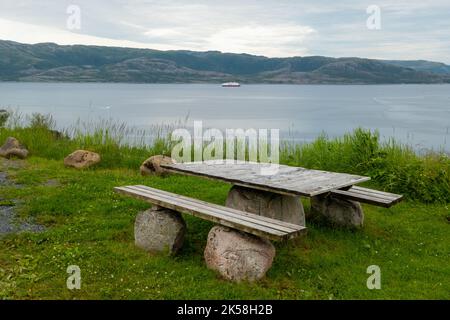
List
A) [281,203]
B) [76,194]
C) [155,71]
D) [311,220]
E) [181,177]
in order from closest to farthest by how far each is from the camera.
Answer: [281,203]
[311,220]
[76,194]
[181,177]
[155,71]

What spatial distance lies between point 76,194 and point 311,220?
3845 mm

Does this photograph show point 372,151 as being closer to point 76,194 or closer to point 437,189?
point 437,189

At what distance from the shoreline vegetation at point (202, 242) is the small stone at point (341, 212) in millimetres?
170

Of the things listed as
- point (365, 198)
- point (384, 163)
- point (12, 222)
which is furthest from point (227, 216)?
point (384, 163)

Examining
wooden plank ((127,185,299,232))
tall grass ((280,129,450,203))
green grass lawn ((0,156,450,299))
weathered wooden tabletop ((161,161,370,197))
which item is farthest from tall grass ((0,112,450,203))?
wooden plank ((127,185,299,232))

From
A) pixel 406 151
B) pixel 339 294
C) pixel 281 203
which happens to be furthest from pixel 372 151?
pixel 339 294

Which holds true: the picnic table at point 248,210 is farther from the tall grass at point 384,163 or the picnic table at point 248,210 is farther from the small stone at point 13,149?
the small stone at point 13,149

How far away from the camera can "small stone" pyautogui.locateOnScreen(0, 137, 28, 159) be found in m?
11.3

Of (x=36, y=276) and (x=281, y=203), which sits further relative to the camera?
(x=281, y=203)

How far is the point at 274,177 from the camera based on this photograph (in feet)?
19.2

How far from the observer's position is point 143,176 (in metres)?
9.74

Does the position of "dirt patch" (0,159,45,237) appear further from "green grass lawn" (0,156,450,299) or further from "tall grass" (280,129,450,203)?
"tall grass" (280,129,450,203)

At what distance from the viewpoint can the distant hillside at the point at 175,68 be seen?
5118 inches

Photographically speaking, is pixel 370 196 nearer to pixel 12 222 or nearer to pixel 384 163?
pixel 384 163
